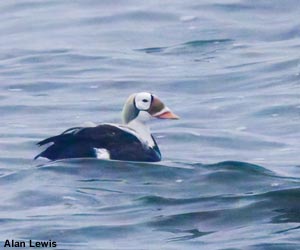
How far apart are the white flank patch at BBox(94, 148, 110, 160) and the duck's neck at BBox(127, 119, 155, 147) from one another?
1.75 ft

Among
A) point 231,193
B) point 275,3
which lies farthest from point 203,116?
point 275,3

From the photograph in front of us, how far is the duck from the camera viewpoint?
12.3 metres

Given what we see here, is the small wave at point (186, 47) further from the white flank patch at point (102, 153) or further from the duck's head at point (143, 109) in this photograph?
the white flank patch at point (102, 153)

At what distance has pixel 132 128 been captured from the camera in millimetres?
13148

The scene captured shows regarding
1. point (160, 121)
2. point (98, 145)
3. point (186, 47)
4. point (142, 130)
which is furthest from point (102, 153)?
point (186, 47)

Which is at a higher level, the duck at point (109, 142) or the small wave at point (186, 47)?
the small wave at point (186, 47)

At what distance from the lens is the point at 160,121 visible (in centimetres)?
1523

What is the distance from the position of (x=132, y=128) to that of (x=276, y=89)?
179 inches

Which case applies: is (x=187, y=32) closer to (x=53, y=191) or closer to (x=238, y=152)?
(x=238, y=152)

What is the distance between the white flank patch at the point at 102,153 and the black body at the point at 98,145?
19 mm

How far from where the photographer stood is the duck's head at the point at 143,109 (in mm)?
13336

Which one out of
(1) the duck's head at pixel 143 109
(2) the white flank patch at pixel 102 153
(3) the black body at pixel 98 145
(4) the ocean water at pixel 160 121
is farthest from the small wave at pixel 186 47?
(2) the white flank patch at pixel 102 153

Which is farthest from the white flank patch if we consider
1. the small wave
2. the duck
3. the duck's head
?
the small wave

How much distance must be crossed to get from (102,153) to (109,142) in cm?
12
